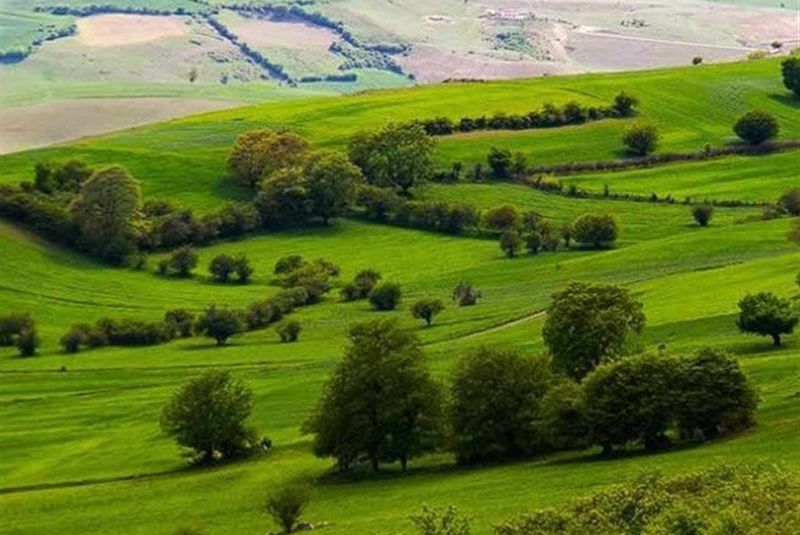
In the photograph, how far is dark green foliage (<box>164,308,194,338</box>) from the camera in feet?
458

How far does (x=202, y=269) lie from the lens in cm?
16262

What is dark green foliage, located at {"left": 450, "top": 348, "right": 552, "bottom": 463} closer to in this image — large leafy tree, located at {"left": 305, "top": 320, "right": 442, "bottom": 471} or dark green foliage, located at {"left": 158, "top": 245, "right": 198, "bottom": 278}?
large leafy tree, located at {"left": 305, "top": 320, "right": 442, "bottom": 471}

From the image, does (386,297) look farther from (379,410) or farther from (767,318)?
(379,410)

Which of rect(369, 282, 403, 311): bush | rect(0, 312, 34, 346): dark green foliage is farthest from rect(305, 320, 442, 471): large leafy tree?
rect(0, 312, 34, 346): dark green foliage

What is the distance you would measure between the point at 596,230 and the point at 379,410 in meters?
72.2

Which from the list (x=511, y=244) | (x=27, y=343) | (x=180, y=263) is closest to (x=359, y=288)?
(x=511, y=244)

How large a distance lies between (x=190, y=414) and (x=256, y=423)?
7.68 meters

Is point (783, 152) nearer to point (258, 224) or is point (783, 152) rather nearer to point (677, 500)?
point (258, 224)

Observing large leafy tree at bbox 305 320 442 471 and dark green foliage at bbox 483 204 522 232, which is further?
dark green foliage at bbox 483 204 522 232

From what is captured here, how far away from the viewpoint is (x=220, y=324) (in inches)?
5349

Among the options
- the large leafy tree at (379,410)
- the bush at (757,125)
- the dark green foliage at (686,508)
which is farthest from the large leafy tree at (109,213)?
the dark green foliage at (686,508)

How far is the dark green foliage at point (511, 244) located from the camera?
15850 cm

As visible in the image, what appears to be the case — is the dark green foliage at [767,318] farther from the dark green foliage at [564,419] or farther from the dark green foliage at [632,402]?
the dark green foliage at [564,419]

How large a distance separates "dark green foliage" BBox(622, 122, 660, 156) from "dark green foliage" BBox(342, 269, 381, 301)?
57.7 m
